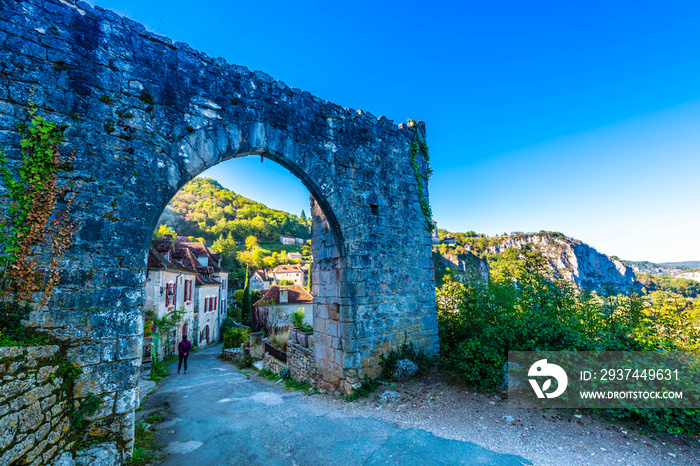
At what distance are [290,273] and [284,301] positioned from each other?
40.1 metres

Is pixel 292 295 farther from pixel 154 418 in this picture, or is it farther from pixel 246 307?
pixel 154 418

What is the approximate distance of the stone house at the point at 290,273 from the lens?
60.8 metres

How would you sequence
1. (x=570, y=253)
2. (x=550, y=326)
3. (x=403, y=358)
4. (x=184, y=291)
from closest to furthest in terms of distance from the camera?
(x=550, y=326)
(x=403, y=358)
(x=184, y=291)
(x=570, y=253)

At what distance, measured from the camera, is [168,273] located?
17.1 meters

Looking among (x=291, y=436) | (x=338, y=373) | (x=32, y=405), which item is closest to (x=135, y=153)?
(x=32, y=405)

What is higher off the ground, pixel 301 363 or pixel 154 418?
pixel 301 363

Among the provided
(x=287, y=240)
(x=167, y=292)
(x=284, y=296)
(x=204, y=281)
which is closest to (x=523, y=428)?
(x=167, y=292)

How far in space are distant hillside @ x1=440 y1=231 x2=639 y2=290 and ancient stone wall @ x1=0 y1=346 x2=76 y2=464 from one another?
6516 cm

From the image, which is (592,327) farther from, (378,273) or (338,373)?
(338,373)

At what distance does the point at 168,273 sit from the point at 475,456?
18039 mm

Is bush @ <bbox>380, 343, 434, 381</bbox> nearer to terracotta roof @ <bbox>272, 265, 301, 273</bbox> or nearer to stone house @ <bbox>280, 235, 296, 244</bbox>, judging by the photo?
terracotta roof @ <bbox>272, 265, 301, 273</bbox>

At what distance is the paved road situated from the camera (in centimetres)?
386

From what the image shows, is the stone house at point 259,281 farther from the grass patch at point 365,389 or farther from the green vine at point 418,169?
the grass patch at point 365,389

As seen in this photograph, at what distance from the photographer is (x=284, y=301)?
2267cm
